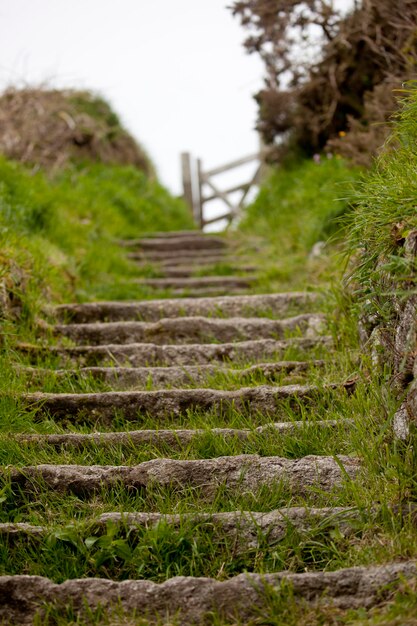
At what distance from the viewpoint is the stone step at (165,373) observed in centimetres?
397

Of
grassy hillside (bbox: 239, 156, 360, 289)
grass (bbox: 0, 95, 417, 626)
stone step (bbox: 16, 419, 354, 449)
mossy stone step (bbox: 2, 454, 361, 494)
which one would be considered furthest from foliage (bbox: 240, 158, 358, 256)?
mossy stone step (bbox: 2, 454, 361, 494)

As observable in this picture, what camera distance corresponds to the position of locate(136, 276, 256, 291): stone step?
6.70 m

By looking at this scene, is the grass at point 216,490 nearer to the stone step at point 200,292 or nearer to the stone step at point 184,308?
the stone step at point 184,308

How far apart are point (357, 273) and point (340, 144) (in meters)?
2.72

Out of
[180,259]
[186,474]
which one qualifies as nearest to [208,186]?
[180,259]

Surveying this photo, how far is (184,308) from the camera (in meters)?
5.36

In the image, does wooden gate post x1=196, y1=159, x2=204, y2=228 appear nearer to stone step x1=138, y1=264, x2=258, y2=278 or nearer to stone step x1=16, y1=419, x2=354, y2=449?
stone step x1=138, y1=264, x2=258, y2=278

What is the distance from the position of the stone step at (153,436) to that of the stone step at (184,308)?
2.02 m

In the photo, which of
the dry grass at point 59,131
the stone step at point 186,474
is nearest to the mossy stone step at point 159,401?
the stone step at point 186,474

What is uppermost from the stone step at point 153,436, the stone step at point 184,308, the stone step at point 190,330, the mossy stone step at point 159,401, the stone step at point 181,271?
the stone step at point 181,271

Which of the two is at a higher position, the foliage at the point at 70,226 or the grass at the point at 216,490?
the foliage at the point at 70,226

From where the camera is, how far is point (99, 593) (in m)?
2.44

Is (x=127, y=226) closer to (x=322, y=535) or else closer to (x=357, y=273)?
(x=357, y=273)

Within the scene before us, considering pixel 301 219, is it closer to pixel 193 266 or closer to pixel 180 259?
pixel 193 266
